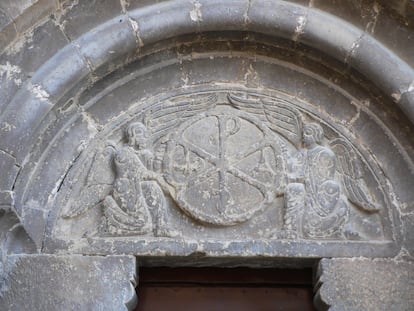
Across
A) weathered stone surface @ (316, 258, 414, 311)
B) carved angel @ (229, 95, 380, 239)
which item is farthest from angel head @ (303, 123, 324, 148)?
weathered stone surface @ (316, 258, 414, 311)

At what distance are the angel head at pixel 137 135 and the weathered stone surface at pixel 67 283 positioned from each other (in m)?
0.68

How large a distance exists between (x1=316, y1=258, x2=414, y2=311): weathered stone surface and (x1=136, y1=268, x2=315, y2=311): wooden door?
8.9 inches

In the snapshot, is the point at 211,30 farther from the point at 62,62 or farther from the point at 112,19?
the point at 62,62

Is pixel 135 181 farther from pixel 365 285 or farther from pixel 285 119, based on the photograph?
pixel 365 285

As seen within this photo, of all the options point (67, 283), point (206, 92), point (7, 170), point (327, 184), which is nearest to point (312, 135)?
Result: point (327, 184)

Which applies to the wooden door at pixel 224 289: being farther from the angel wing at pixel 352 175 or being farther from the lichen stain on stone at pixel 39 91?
the lichen stain on stone at pixel 39 91

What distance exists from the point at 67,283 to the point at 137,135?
3.07 ft

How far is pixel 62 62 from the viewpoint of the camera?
409 cm

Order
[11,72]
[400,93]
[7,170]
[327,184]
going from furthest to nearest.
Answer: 1. [327,184]
2. [400,93]
3. [11,72]
4. [7,170]

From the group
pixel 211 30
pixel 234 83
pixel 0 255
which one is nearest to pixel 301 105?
pixel 234 83

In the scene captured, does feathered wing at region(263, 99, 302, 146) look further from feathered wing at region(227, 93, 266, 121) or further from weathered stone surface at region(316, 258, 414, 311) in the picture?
weathered stone surface at region(316, 258, 414, 311)

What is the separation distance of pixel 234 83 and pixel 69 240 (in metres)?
1.35

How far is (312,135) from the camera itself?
433cm

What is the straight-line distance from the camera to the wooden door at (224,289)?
4.23 metres
